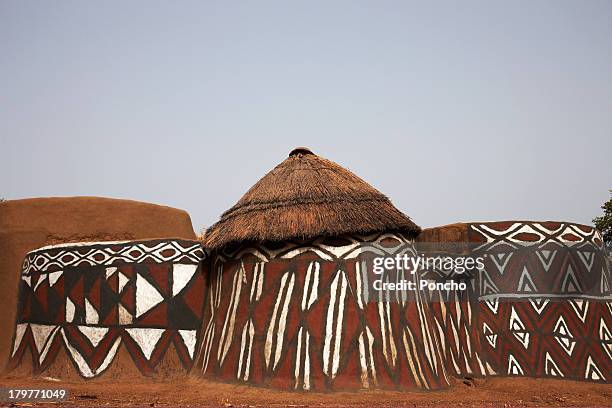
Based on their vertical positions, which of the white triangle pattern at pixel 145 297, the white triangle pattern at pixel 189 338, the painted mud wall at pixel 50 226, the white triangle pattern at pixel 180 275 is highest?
the painted mud wall at pixel 50 226

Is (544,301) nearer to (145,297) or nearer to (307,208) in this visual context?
(307,208)

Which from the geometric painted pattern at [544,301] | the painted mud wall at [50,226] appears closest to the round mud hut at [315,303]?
the geometric painted pattern at [544,301]

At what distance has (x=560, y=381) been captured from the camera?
10.7m

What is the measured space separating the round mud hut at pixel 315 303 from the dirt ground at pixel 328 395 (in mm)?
241

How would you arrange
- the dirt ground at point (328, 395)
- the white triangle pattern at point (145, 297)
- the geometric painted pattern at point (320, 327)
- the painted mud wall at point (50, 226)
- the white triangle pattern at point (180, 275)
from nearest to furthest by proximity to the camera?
the dirt ground at point (328, 395)
the geometric painted pattern at point (320, 327)
the white triangle pattern at point (145, 297)
the white triangle pattern at point (180, 275)
the painted mud wall at point (50, 226)

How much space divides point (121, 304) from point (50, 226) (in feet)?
11.1

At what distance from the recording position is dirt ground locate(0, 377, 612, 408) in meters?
8.41

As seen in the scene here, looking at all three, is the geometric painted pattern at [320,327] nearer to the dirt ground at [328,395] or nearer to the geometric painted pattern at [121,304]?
the dirt ground at [328,395]

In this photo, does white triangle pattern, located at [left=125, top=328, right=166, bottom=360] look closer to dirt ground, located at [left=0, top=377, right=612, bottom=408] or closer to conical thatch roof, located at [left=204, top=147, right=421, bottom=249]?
dirt ground, located at [left=0, top=377, right=612, bottom=408]

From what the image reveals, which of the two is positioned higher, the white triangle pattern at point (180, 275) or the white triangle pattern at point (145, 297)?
the white triangle pattern at point (180, 275)

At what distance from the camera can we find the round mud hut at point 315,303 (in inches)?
359

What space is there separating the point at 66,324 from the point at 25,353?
4.64 ft

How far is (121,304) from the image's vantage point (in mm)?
11234

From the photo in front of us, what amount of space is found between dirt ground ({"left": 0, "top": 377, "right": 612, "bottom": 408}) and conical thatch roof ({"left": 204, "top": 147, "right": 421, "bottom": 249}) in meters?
2.47
